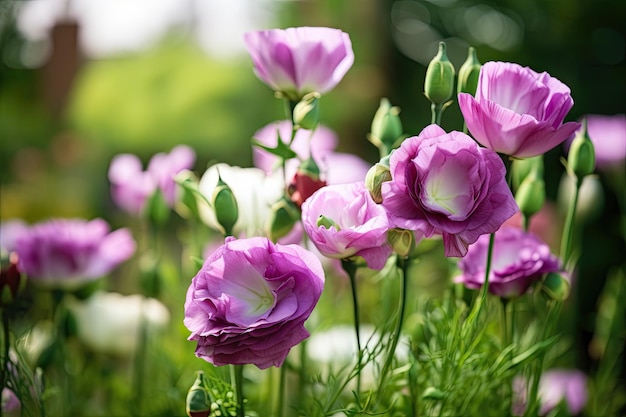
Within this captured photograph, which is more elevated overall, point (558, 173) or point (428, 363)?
point (428, 363)

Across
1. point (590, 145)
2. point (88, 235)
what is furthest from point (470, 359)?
point (88, 235)

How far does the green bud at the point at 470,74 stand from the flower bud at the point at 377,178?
0.21ft

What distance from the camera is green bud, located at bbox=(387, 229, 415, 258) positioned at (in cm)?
32

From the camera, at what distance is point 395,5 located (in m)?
2.41

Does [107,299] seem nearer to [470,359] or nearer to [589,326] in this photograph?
[470,359]

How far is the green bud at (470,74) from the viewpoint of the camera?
341 mm

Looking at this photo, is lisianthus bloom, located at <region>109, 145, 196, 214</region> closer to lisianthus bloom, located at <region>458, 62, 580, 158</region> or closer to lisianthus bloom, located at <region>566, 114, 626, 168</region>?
lisianthus bloom, located at <region>458, 62, 580, 158</region>

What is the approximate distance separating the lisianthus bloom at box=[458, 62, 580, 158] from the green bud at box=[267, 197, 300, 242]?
0.09 m

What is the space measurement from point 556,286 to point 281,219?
0.48ft

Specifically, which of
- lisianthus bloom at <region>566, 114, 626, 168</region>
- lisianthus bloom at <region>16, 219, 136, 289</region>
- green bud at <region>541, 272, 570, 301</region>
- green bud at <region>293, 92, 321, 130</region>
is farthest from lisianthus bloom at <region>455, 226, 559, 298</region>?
lisianthus bloom at <region>566, 114, 626, 168</region>

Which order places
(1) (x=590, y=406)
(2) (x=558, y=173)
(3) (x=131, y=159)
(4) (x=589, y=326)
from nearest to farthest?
(3) (x=131, y=159) → (1) (x=590, y=406) → (4) (x=589, y=326) → (2) (x=558, y=173)

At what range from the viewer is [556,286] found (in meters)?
0.39

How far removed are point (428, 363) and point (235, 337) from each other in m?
0.14

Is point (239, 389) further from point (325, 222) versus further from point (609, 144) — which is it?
point (609, 144)
